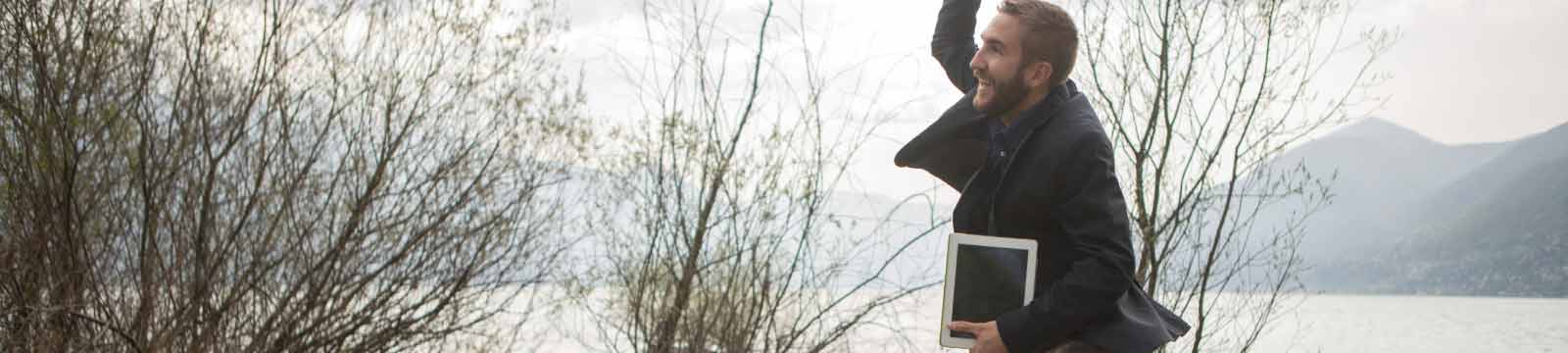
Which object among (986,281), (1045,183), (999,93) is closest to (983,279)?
(986,281)

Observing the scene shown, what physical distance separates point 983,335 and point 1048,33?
36 centimetres

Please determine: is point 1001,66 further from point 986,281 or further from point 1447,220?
point 1447,220

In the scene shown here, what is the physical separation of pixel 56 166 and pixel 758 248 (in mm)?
1537

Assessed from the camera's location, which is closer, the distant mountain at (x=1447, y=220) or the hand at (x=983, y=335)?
the hand at (x=983, y=335)

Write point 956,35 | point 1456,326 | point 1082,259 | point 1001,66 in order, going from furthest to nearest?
point 1456,326
point 956,35
point 1001,66
point 1082,259

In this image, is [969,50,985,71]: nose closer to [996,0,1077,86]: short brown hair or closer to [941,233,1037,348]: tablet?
[996,0,1077,86]: short brown hair

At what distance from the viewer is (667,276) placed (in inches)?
121

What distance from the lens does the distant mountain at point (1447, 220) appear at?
10.4m

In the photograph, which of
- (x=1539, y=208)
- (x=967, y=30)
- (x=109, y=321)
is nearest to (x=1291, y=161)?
(x=967, y=30)

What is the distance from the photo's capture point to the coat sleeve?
3.74 feet

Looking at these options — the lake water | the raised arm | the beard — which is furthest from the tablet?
the lake water

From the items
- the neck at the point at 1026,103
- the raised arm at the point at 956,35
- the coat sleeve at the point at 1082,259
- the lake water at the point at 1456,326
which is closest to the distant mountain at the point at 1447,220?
the lake water at the point at 1456,326

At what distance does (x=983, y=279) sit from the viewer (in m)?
1.17

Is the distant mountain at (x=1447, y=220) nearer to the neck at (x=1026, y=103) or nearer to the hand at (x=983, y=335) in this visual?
the neck at (x=1026, y=103)
